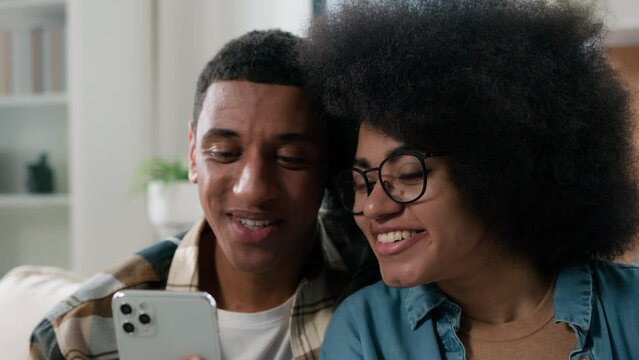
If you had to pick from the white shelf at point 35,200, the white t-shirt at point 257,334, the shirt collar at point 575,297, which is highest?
the shirt collar at point 575,297

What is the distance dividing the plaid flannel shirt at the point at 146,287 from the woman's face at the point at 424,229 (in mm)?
269

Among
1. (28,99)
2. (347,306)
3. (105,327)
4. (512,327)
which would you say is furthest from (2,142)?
(512,327)

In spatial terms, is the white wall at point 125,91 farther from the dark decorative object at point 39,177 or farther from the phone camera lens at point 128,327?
the phone camera lens at point 128,327

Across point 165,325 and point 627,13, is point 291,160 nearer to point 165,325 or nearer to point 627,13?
point 165,325

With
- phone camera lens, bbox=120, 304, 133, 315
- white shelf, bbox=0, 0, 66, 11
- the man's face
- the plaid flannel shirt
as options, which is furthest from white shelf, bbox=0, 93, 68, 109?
phone camera lens, bbox=120, 304, 133, 315

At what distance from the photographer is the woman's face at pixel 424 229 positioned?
1111 mm

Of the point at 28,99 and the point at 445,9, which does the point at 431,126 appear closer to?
the point at 445,9

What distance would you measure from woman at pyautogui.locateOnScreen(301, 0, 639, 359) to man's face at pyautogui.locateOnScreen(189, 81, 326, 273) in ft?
0.26

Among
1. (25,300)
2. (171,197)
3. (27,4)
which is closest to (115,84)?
A: (27,4)

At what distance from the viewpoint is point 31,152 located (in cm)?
322

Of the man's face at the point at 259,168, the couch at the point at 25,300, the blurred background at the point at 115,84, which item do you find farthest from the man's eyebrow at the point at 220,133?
the blurred background at the point at 115,84

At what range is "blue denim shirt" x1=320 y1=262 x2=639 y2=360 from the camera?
1138 mm

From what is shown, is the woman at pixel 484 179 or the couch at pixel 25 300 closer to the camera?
the woman at pixel 484 179

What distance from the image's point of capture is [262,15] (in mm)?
2881
